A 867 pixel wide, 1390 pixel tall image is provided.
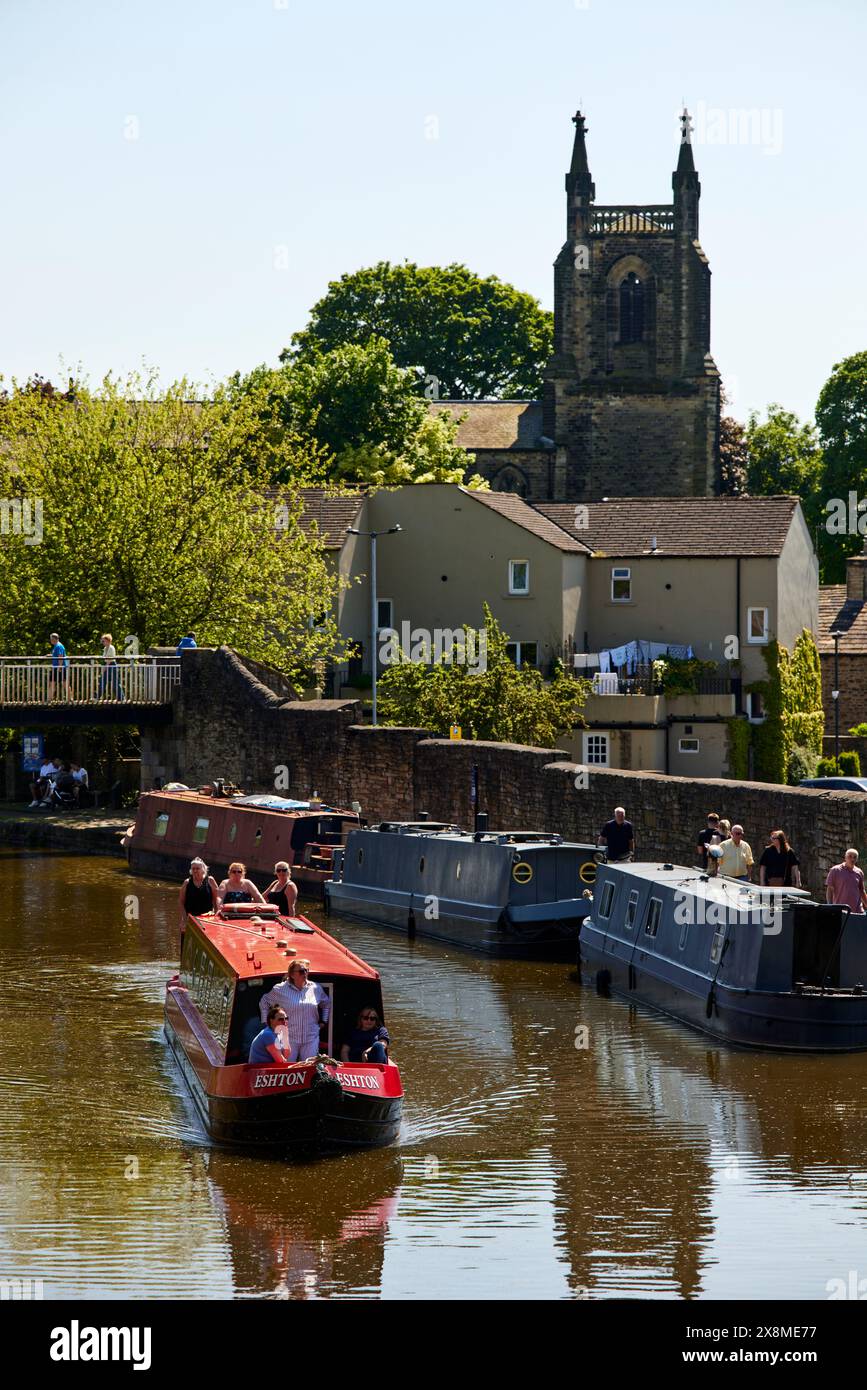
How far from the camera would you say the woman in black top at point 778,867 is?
895 inches

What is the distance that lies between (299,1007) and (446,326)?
76.4 m

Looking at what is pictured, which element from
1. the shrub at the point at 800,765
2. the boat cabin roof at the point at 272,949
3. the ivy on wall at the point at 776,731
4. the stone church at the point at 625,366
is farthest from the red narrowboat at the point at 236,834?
the stone church at the point at 625,366

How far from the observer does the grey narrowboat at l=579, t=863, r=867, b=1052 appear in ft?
64.5

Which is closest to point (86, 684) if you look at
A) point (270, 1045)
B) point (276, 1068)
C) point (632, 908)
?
Answer: point (632, 908)

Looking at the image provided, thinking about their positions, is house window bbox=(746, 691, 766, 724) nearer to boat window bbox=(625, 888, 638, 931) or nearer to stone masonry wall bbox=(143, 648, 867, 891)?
stone masonry wall bbox=(143, 648, 867, 891)

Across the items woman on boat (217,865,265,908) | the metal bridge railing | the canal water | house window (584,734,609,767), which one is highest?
the metal bridge railing

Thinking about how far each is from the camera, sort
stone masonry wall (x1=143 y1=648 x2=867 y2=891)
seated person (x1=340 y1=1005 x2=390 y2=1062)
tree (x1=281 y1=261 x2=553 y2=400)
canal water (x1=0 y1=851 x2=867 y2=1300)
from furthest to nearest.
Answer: tree (x1=281 y1=261 x2=553 y2=400) → stone masonry wall (x1=143 y1=648 x2=867 y2=891) → seated person (x1=340 y1=1005 x2=390 y2=1062) → canal water (x1=0 y1=851 x2=867 y2=1300)

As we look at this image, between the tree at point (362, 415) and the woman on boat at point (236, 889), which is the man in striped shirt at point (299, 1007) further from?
the tree at point (362, 415)

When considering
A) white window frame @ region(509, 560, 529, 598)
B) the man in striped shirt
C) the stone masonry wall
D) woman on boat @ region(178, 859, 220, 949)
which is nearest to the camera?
the man in striped shirt

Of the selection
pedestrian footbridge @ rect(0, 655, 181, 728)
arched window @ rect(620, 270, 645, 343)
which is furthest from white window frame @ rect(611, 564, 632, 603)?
arched window @ rect(620, 270, 645, 343)

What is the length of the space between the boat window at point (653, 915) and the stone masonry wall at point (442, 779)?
2.71 meters

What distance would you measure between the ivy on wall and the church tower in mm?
28363

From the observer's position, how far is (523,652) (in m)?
54.1
